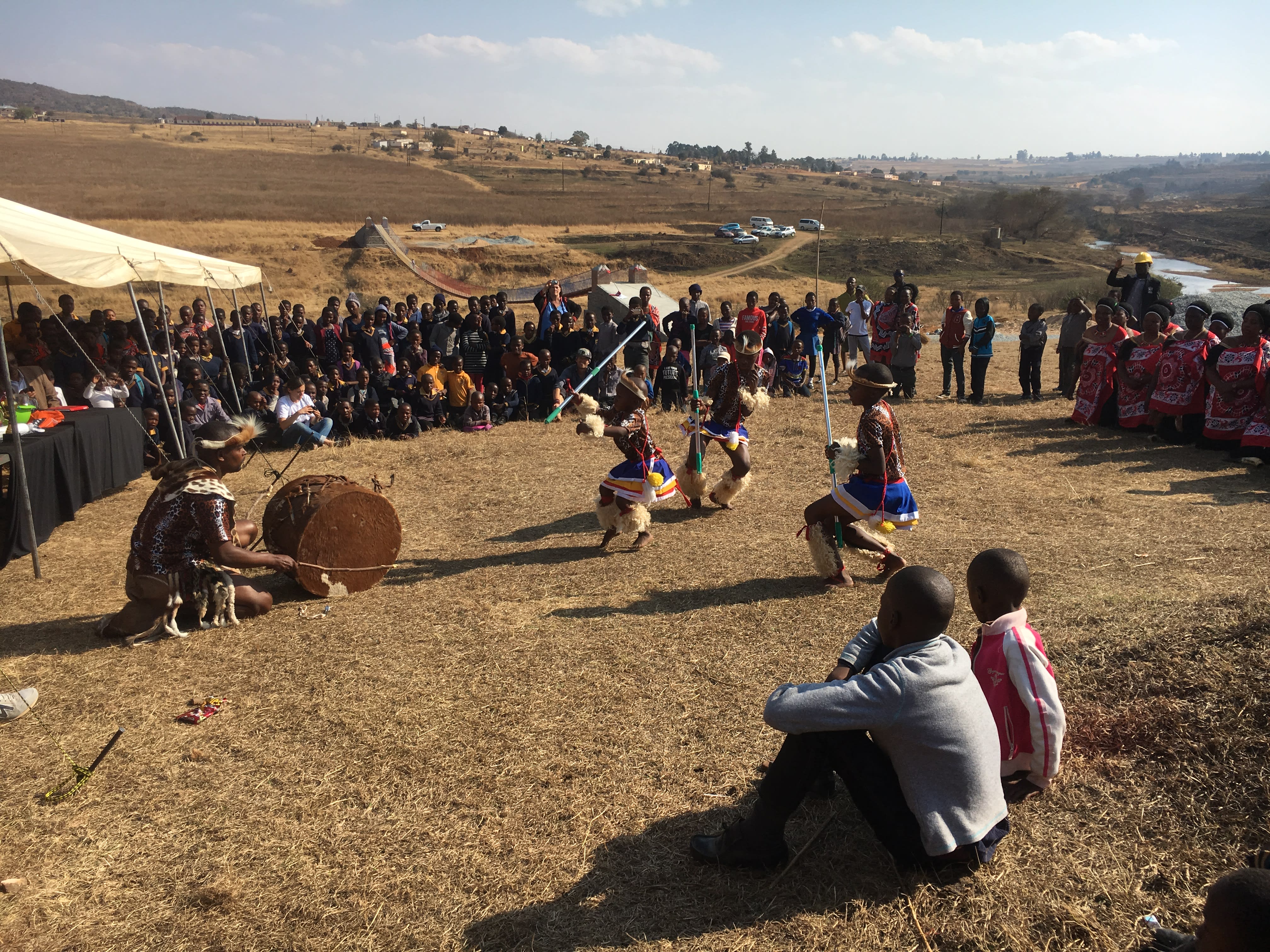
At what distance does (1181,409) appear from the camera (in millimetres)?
10875

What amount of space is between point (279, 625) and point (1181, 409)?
35.4ft

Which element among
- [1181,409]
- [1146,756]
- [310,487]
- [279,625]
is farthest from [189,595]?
[1181,409]

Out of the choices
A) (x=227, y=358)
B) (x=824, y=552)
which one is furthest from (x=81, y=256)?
(x=824, y=552)

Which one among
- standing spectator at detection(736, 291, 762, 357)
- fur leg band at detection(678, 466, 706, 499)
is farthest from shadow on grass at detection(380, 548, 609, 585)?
standing spectator at detection(736, 291, 762, 357)

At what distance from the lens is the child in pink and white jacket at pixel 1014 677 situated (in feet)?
11.4

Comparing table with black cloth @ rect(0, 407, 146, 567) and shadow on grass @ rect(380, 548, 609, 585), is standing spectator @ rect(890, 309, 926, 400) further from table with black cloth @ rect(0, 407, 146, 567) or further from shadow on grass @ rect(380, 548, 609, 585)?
table with black cloth @ rect(0, 407, 146, 567)

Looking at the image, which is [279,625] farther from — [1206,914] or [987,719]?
[1206,914]

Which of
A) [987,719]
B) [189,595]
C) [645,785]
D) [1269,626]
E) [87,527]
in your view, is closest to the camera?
[987,719]

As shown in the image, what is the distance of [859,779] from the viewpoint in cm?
321

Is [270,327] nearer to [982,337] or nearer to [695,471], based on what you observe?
[695,471]

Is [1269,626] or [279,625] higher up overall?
[1269,626]

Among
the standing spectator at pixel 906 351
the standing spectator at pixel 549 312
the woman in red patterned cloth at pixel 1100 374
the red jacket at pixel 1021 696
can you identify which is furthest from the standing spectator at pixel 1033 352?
the red jacket at pixel 1021 696

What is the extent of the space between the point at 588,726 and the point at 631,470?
3085mm

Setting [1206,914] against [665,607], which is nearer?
[1206,914]
